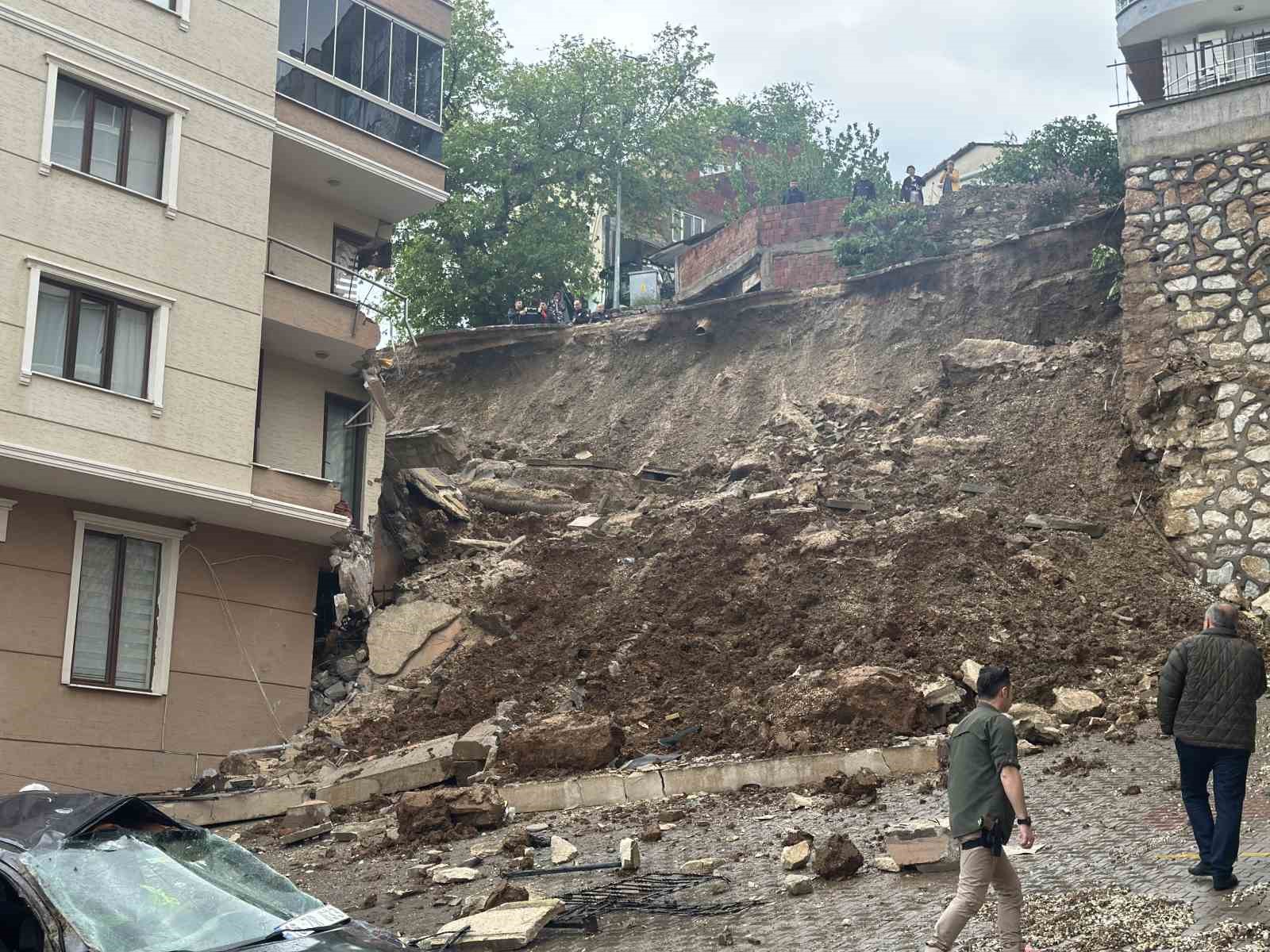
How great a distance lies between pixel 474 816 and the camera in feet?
43.9

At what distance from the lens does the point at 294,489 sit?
63.8 feet

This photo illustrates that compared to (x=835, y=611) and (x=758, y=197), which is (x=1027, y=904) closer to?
(x=835, y=611)

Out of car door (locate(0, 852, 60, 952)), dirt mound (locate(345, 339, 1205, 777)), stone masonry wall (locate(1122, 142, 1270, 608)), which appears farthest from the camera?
stone masonry wall (locate(1122, 142, 1270, 608))

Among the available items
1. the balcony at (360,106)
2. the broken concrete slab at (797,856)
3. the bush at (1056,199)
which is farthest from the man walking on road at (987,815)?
the bush at (1056,199)

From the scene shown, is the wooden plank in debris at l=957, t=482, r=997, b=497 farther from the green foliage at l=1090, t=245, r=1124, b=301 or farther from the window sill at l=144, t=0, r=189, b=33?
the window sill at l=144, t=0, r=189, b=33

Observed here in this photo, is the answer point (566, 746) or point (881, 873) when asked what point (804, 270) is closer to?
point (566, 746)

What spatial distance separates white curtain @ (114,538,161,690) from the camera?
17703 millimetres

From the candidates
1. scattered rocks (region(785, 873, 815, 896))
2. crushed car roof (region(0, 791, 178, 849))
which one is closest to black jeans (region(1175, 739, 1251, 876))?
scattered rocks (region(785, 873, 815, 896))

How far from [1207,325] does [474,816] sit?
1237 centimetres

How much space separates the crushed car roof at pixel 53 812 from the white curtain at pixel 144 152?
45.2 ft

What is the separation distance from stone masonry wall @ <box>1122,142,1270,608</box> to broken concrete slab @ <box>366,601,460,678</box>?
32.8ft

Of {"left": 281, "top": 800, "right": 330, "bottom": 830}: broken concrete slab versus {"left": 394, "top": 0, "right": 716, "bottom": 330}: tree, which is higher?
{"left": 394, "top": 0, "right": 716, "bottom": 330}: tree

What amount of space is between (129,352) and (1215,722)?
1391 centimetres

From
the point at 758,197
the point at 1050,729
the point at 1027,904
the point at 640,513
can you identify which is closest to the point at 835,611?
the point at 1050,729
